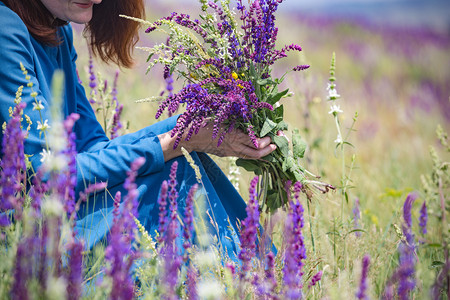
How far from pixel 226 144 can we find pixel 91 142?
676 millimetres

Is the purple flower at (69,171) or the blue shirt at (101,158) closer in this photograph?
the purple flower at (69,171)

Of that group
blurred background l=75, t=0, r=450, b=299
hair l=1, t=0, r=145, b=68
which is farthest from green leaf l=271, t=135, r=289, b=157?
hair l=1, t=0, r=145, b=68

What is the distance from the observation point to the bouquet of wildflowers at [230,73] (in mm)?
1615

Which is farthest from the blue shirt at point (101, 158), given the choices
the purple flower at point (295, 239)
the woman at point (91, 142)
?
the purple flower at point (295, 239)

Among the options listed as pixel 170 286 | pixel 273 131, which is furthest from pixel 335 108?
pixel 170 286

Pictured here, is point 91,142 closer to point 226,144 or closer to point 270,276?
point 226,144

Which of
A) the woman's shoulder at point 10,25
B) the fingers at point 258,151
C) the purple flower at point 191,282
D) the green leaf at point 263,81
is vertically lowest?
the purple flower at point 191,282

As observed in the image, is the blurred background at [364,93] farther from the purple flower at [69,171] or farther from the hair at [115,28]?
the purple flower at [69,171]

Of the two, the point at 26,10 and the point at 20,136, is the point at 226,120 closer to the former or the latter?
the point at 20,136

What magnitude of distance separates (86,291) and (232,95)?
0.78 metres

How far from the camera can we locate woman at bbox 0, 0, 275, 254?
1584mm

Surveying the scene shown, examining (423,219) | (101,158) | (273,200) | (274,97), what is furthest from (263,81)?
(423,219)

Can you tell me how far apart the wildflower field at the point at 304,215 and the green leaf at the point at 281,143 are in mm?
160

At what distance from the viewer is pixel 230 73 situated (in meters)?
1.73
